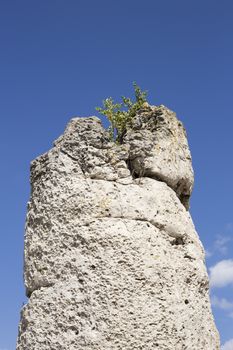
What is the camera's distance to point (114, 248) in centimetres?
611

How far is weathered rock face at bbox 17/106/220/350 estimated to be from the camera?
5941 millimetres

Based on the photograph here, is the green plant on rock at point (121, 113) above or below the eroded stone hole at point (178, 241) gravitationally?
above

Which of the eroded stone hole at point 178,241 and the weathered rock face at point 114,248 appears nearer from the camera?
the weathered rock face at point 114,248

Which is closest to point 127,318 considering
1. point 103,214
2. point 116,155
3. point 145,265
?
point 145,265

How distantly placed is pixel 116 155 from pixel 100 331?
213 centimetres

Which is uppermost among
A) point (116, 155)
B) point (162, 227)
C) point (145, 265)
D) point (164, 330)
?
point (116, 155)

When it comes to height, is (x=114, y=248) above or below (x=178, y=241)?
below

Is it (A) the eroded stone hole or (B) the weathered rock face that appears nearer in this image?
(B) the weathered rock face

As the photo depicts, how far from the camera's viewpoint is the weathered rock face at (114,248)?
234 inches

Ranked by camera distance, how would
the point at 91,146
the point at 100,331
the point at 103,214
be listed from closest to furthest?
the point at 100,331, the point at 103,214, the point at 91,146

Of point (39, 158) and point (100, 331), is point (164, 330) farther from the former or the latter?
point (39, 158)

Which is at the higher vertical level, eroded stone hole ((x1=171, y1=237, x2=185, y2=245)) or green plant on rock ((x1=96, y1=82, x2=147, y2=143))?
green plant on rock ((x1=96, y1=82, x2=147, y2=143))

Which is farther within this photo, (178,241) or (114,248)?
(178,241)

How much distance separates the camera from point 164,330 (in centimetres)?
596
